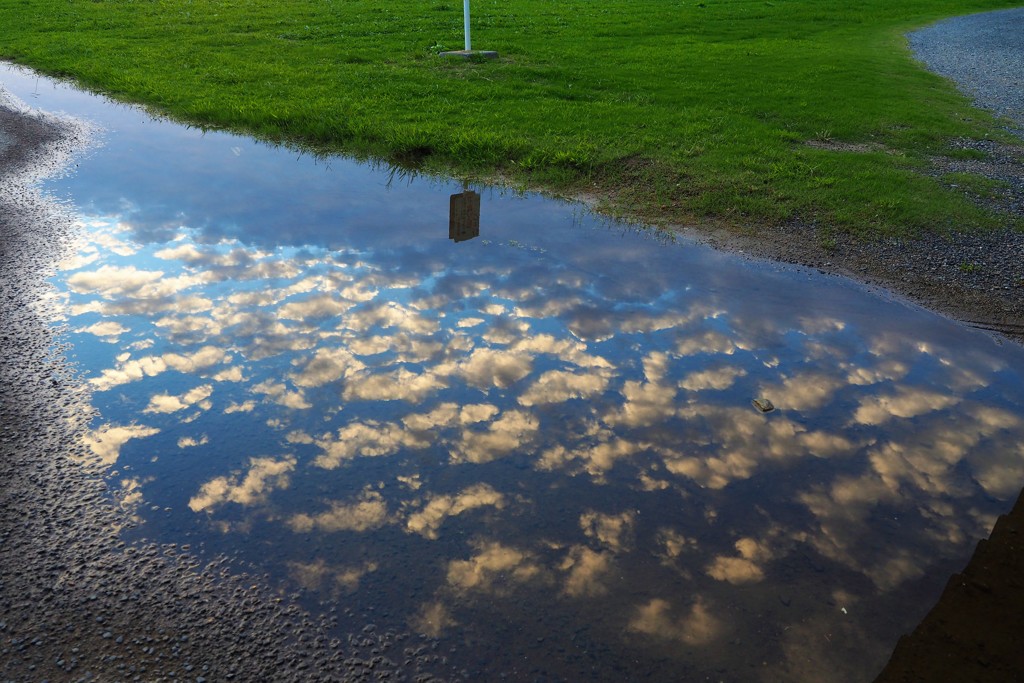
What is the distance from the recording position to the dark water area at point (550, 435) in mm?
3727

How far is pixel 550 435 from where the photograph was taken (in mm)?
5039

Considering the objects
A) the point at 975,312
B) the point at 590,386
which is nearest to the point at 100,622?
the point at 590,386

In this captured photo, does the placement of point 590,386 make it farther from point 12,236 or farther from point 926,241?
point 12,236

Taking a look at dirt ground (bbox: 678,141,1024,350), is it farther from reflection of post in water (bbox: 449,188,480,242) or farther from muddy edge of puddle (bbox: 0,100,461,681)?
muddy edge of puddle (bbox: 0,100,461,681)

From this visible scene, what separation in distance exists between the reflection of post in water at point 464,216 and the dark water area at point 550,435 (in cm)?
11

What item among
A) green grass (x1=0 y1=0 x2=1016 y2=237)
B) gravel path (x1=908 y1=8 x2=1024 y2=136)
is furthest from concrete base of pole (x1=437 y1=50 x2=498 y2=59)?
gravel path (x1=908 y1=8 x2=1024 y2=136)

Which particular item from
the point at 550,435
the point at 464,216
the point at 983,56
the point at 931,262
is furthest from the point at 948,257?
the point at 983,56

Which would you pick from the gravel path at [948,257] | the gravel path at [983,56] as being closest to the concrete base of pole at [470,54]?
the gravel path at [948,257]

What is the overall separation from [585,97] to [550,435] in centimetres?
1115

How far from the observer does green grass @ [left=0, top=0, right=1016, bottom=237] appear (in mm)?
9711

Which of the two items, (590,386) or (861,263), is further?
(861,263)

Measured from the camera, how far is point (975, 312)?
6.81 metres

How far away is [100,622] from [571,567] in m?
2.22

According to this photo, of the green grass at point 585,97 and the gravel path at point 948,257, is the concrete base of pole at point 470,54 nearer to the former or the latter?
the green grass at point 585,97
